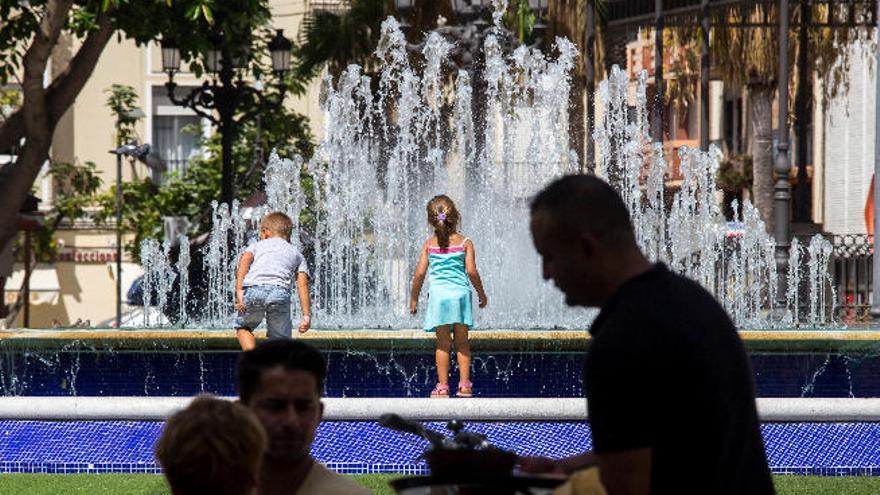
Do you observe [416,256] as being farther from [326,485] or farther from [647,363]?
[647,363]

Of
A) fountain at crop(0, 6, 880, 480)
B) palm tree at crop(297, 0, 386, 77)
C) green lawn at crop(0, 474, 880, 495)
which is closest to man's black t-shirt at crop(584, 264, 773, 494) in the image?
green lawn at crop(0, 474, 880, 495)

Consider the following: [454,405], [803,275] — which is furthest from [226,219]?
[454,405]

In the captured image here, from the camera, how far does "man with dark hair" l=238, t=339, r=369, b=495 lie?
4719mm

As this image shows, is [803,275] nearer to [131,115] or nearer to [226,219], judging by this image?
[226,219]

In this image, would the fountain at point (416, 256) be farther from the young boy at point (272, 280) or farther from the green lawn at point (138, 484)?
the green lawn at point (138, 484)

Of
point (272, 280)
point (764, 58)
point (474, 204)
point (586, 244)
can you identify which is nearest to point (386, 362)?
point (272, 280)

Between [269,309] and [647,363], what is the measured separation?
9.11 m

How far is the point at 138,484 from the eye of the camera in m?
10.0

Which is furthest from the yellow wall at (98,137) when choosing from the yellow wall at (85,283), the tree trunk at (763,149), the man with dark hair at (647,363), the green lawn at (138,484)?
the man with dark hair at (647,363)

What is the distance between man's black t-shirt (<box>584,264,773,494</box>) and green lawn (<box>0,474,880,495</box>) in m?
5.82

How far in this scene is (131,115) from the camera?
146 feet

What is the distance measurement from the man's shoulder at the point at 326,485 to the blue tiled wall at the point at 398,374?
9.92 m

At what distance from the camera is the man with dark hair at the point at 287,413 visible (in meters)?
4.72

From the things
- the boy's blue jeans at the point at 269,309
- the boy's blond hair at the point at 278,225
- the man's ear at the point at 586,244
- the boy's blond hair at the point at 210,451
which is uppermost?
the man's ear at the point at 586,244
